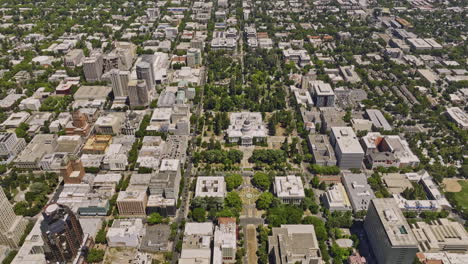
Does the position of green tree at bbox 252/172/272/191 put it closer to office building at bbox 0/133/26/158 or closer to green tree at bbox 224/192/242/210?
green tree at bbox 224/192/242/210

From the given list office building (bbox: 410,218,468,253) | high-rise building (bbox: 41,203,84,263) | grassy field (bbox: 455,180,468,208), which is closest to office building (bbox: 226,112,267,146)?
office building (bbox: 410,218,468,253)

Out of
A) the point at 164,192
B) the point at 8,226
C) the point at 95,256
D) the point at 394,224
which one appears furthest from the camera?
the point at 164,192

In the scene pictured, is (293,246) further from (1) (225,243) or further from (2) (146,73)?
→ (2) (146,73)

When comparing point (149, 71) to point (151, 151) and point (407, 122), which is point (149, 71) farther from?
point (407, 122)

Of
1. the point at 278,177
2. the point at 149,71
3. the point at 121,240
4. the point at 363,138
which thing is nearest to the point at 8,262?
the point at 121,240

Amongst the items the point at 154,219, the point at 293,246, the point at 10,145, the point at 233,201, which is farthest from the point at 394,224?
the point at 10,145

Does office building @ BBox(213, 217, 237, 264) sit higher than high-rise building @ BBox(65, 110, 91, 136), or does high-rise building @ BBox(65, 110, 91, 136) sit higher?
high-rise building @ BBox(65, 110, 91, 136)

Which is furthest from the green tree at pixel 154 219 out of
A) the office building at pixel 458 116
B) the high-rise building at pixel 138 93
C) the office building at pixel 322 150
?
the office building at pixel 458 116

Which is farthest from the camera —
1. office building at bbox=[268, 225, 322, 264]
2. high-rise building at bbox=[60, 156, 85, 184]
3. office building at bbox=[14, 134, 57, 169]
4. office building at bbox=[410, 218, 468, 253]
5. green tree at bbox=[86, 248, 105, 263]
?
office building at bbox=[14, 134, 57, 169]
